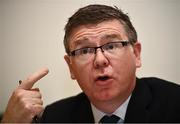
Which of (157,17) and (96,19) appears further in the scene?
(157,17)

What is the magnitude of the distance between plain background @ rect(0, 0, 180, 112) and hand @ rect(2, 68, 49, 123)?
0.45m

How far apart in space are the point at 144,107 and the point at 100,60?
0.35 m

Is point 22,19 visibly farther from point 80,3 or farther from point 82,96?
Answer: point 82,96

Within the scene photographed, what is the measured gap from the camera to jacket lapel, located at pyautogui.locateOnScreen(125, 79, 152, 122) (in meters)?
1.29

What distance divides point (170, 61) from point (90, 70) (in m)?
0.86

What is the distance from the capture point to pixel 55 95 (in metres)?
1.89

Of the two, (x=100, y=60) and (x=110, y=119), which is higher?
(x=100, y=60)

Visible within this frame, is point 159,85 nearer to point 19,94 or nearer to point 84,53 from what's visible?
point 84,53

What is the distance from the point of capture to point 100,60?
1.21 m

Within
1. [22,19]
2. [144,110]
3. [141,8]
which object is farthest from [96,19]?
[22,19]

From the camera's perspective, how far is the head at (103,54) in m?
1.24

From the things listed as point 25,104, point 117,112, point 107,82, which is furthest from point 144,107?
point 25,104

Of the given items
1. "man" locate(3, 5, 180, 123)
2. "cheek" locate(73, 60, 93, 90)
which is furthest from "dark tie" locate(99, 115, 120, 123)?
"cheek" locate(73, 60, 93, 90)

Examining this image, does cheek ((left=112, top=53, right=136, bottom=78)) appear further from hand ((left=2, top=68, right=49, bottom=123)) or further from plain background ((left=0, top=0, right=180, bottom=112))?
plain background ((left=0, top=0, right=180, bottom=112))
